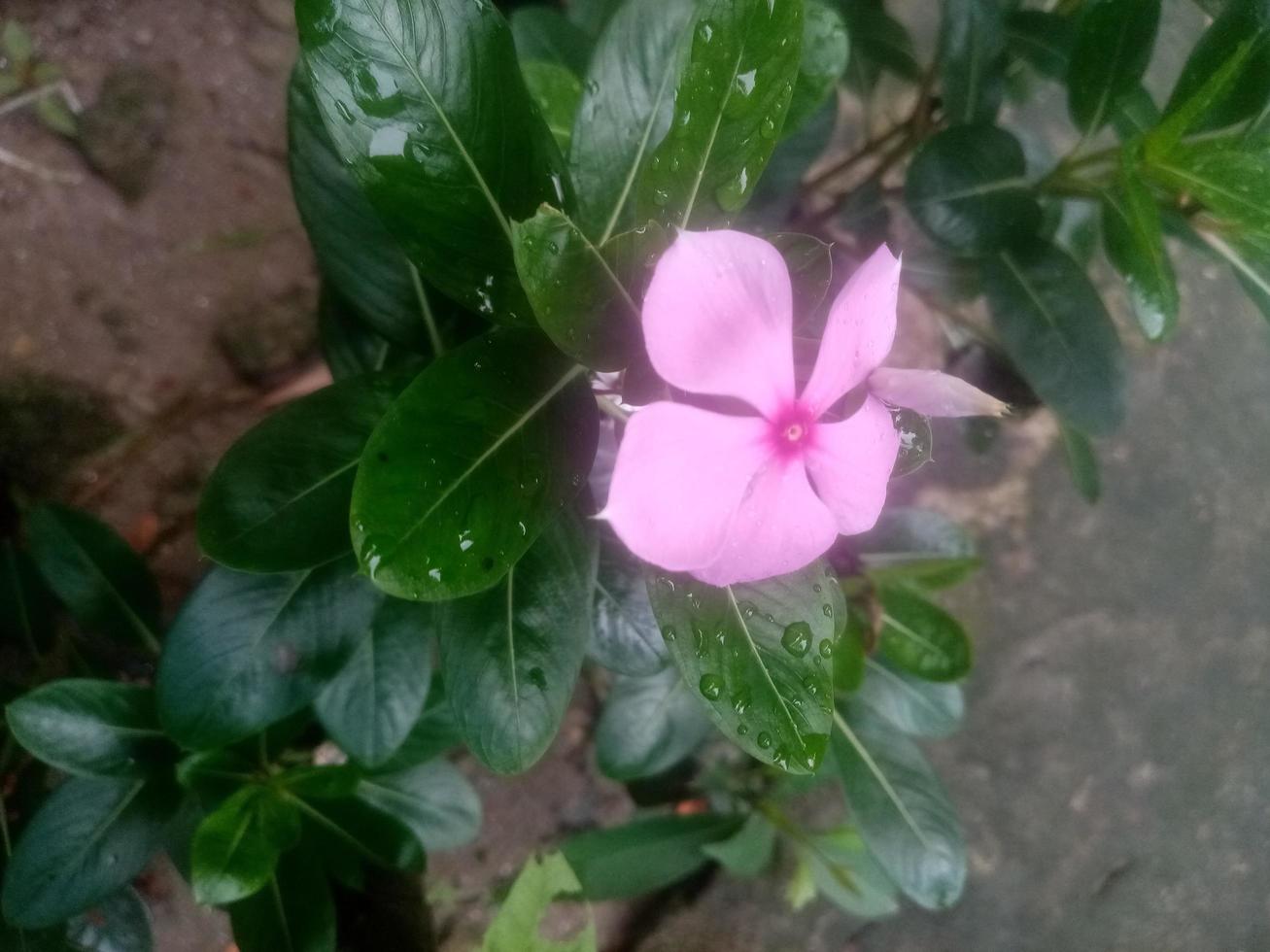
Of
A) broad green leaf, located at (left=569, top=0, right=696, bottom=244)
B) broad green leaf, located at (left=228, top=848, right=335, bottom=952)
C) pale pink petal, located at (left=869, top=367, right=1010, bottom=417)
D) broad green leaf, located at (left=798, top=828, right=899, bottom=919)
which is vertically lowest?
broad green leaf, located at (left=798, top=828, right=899, bottom=919)

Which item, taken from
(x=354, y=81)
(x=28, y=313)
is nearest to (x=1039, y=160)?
(x=354, y=81)

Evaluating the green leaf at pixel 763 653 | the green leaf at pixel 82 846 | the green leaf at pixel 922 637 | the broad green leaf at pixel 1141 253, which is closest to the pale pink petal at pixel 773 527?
the green leaf at pixel 763 653

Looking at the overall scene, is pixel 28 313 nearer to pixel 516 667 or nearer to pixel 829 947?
pixel 516 667

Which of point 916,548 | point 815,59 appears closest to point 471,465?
point 815,59

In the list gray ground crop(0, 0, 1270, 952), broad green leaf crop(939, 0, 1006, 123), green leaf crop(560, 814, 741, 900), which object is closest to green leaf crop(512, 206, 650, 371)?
broad green leaf crop(939, 0, 1006, 123)

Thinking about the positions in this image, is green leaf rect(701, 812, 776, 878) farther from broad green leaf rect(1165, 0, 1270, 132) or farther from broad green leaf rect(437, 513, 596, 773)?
broad green leaf rect(1165, 0, 1270, 132)

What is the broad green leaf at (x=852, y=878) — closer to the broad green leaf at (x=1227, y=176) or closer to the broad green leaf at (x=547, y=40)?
the broad green leaf at (x=1227, y=176)

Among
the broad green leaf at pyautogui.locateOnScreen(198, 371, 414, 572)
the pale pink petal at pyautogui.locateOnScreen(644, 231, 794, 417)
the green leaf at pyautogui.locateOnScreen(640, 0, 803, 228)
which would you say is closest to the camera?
the pale pink petal at pyautogui.locateOnScreen(644, 231, 794, 417)

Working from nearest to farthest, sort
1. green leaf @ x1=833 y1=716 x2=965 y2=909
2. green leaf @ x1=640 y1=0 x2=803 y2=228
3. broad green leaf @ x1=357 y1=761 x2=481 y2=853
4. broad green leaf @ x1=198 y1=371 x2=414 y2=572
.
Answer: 1. green leaf @ x1=640 y1=0 x2=803 y2=228
2. broad green leaf @ x1=198 y1=371 x2=414 y2=572
3. green leaf @ x1=833 y1=716 x2=965 y2=909
4. broad green leaf @ x1=357 y1=761 x2=481 y2=853
